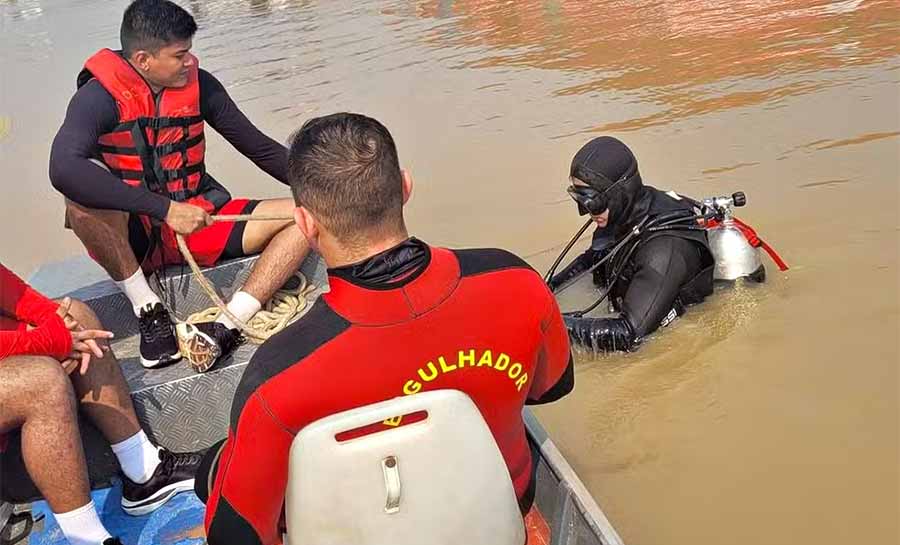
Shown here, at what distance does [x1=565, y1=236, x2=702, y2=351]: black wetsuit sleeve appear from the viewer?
370 cm

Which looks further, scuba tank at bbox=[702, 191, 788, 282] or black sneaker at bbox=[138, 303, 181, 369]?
scuba tank at bbox=[702, 191, 788, 282]

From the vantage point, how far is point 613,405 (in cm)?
370

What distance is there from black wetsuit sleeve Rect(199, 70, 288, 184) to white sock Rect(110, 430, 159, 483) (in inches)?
49.1

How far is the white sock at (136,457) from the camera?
287 centimetres

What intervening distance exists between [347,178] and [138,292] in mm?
1991

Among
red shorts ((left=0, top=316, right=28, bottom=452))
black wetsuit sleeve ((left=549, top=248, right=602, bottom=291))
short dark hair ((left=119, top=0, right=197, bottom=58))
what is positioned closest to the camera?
red shorts ((left=0, top=316, right=28, bottom=452))

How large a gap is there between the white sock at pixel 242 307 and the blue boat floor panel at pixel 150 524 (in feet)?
2.32

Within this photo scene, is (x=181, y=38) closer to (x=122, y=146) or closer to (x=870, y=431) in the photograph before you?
(x=122, y=146)

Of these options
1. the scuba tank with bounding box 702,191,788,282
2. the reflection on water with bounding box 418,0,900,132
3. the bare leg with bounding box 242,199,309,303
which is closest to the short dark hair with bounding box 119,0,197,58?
the bare leg with bounding box 242,199,309,303

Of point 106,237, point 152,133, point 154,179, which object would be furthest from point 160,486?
point 152,133

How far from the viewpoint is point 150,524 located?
285 cm

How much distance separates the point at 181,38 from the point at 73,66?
11763 millimetres

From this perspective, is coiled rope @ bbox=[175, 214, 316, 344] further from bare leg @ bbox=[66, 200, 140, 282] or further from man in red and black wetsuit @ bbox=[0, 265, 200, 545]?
man in red and black wetsuit @ bbox=[0, 265, 200, 545]

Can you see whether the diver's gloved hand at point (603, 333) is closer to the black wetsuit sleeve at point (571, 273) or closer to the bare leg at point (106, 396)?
the black wetsuit sleeve at point (571, 273)
